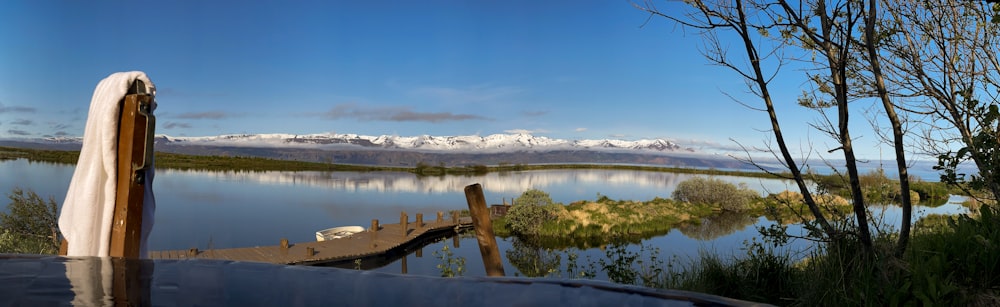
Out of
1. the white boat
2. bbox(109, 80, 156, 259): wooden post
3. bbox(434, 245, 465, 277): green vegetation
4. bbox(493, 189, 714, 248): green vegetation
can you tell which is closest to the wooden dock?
the white boat

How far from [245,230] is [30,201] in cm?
1778


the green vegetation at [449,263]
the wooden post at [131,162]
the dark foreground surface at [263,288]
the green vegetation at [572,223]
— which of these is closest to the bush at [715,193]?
the green vegetation at [572,223]

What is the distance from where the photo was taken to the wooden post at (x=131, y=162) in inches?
96.0

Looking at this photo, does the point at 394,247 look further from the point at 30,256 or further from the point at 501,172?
the point at 501,172

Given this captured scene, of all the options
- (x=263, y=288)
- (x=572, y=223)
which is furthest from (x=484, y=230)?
(x=572, y=223)

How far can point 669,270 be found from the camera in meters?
6.48

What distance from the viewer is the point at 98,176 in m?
2.53

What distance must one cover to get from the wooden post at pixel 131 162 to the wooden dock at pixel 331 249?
9.96m

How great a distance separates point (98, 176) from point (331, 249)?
50.7ft

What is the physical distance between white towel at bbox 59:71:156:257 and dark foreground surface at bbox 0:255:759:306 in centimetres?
200

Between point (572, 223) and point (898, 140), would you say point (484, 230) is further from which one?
point (572, 223)

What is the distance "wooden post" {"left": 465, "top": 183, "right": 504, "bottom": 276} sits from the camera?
13.6 ft

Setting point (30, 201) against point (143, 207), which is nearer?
point (143, 207)

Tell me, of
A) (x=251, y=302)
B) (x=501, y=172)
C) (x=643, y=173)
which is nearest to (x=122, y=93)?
(x=251, y=302)
